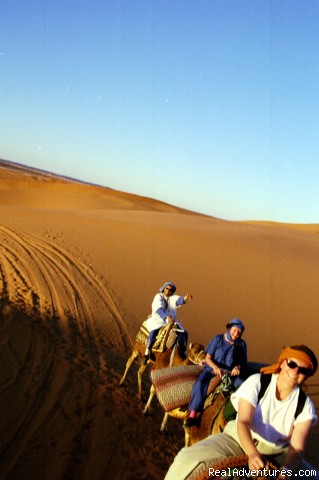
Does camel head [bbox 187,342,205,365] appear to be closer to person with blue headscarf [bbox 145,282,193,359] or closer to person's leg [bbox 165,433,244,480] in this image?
person with blue headscarf [bbox 145,282,193,359]

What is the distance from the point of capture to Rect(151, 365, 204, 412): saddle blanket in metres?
6.26

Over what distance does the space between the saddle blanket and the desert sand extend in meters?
1.06

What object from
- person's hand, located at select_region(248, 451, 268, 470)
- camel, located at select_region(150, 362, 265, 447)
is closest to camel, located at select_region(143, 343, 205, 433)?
camel, located at select_region(150, 362, 265, 447)

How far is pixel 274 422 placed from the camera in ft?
10.9

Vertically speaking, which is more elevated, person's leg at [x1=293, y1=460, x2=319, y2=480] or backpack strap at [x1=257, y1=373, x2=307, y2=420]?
backpack strap at [x1=257, y1=373, x2=307, y2=420]

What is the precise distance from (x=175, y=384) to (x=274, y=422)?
319 cm

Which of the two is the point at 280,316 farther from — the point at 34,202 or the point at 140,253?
the point at 34,202

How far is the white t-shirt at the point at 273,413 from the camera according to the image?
329 centimetres

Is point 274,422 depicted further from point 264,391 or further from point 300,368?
point 300,368

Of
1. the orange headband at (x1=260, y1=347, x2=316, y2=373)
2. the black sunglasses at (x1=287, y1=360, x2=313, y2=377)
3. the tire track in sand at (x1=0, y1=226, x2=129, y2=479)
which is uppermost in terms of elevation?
the orange headband at (x1=260, y1=347, x2=316, y2=373)

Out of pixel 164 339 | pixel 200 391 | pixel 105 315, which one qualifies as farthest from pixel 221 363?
pixel 105 315

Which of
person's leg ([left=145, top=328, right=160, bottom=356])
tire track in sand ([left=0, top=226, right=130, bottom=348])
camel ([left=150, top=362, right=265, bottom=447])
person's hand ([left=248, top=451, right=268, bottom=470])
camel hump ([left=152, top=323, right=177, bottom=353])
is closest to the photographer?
person's hand ([left=248, top=451, right=268, bottom=470])

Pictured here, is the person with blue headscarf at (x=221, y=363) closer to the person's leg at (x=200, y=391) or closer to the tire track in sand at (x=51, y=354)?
the person's leg at (x=200, y=391)

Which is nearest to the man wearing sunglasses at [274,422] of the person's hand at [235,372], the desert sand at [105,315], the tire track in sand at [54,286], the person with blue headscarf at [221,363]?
the person's hand at [235,372]
